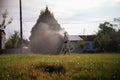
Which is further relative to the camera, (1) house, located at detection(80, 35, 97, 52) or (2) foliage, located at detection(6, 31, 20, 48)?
(1) house, located at detection(80, 35, 97, 52)

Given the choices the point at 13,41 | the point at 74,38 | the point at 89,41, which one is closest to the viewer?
the point at 13,41

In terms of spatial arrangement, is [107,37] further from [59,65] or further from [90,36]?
[59,65]

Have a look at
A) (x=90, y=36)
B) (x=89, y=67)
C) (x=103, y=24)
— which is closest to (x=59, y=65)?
(x=89, y=67)

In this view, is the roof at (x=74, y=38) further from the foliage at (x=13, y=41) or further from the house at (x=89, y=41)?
the foliage at (x=13, y=41)

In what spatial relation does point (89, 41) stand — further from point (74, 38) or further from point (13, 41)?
point (13, 41)

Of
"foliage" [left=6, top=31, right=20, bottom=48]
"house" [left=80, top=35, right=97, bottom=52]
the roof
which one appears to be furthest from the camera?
the roof

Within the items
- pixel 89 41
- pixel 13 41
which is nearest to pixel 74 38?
pixel 89 41

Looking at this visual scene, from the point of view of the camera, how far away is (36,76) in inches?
366

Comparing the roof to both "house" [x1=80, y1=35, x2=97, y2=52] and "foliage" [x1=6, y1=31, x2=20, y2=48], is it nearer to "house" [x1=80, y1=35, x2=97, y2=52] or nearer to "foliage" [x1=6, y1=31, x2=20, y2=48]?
"house" [x1=80, y1=35, x2=97, y2=52]

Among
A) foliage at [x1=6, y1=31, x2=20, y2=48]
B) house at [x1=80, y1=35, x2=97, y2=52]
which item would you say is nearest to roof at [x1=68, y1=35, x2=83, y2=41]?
house at [x1=80, y1=35, x2=97, y2=52]

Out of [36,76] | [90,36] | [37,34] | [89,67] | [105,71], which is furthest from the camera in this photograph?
[90,36]

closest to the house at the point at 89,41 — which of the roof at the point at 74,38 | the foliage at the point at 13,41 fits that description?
the roof at the point at 74,38

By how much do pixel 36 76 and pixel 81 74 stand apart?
162 cm

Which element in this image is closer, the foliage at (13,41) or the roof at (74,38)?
the foliage at (13,41)
